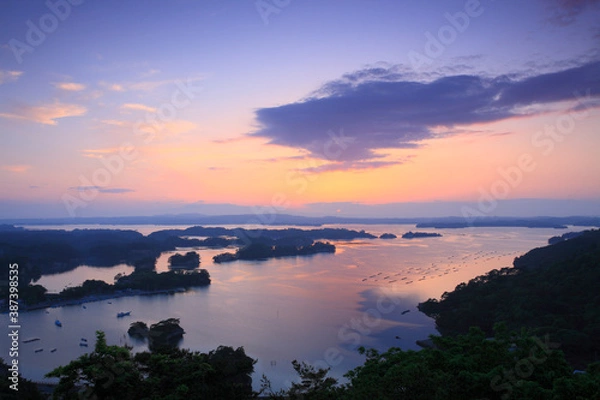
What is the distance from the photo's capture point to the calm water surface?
42.0ft

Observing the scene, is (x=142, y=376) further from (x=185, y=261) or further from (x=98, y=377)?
(x=185, y=261)

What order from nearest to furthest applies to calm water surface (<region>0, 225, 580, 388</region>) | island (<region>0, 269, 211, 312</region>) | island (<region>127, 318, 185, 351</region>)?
calm water surface (<region>0, 225, 580, 388</region>) < island (<region>127, 318, 185, 351</region>) < island (<region>0, 269, 211, 312</region>)

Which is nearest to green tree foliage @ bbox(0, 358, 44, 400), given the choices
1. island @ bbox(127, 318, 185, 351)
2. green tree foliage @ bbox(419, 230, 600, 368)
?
island @ bbox(127, 318, 185, 351)

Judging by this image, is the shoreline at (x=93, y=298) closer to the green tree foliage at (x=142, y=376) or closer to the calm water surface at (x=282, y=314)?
the calm water surface at (x=282, y=314)

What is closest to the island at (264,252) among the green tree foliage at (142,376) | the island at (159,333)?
the island at (159,333)

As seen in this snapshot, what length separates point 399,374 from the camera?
4.45m

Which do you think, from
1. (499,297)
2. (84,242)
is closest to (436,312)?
(499,297)

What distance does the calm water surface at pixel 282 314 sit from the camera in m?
12.8

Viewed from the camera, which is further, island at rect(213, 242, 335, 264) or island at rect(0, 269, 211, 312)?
island at rect(213, 242, 335, 264)

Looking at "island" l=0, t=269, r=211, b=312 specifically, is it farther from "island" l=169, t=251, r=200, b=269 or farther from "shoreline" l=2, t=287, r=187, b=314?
"island" l=169, t=251, r=200, b=269

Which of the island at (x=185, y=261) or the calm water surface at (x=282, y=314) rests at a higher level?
the island at (x=185, y=261)

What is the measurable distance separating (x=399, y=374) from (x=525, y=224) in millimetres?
84125

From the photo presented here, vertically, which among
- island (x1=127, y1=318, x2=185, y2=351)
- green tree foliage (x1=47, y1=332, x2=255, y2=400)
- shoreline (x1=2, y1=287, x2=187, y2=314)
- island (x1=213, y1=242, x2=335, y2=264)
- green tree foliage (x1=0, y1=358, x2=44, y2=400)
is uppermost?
green tree foliage (x1=47, y1=332, x2=255, y2=400)

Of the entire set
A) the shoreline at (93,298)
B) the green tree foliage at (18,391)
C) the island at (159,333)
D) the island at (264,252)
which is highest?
the green tree foliage at (18,391)
